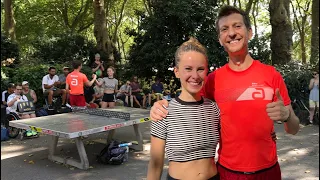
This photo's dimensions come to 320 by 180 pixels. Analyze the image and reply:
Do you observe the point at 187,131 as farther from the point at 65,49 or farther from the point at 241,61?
the point at 65,49

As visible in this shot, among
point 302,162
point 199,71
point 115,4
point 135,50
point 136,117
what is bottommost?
point 302,162

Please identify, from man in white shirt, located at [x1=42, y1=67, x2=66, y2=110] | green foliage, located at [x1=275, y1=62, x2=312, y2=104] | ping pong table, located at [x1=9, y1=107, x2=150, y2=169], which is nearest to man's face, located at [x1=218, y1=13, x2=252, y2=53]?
ping pong table, located at [x1=9, y1=107, x2=150, y2=169]

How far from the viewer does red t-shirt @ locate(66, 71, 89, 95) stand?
31.4ft

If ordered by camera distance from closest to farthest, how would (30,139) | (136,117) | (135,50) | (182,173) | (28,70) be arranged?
1. (182,173)
2. (136,117)
3. (30,139)
4. (28,70)
5. (135,50)

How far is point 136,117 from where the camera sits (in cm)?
769

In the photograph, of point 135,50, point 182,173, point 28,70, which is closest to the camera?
point 182,173

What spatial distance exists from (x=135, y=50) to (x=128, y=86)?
1.68 m

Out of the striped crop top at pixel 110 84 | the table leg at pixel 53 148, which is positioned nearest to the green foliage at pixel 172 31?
the striped crop top at pixel 110 84

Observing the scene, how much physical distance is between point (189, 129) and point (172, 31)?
Answer: 1290 centimetres

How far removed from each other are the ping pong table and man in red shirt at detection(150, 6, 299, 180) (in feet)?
13.5

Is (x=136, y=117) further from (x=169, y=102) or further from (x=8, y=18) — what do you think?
(x=8, y=18)

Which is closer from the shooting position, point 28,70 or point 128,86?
point 28,70

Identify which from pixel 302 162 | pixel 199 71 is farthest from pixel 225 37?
pixel 302 162

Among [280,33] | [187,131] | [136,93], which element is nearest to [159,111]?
[187,131]
